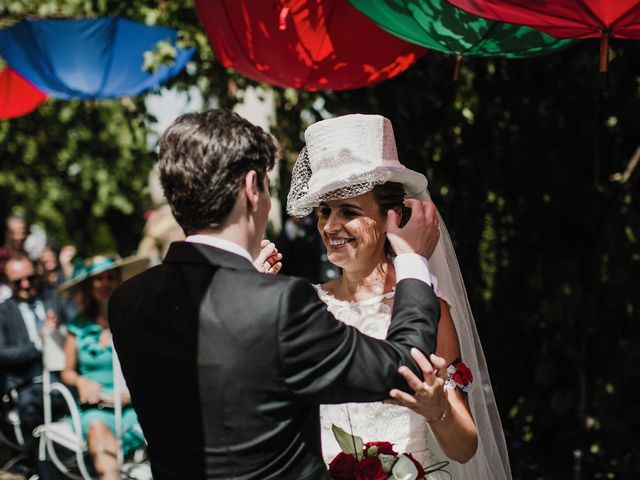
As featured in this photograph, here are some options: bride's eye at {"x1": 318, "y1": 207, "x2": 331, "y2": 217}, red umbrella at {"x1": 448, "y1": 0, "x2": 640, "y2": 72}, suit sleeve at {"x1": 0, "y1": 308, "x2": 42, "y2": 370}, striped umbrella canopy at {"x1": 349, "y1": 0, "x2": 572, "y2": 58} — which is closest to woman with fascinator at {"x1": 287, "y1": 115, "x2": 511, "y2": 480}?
bride's eye at {"x1": 318, "y1": 207, "x2": 331, "y2": 217}

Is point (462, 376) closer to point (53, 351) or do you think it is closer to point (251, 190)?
point (251, 190)

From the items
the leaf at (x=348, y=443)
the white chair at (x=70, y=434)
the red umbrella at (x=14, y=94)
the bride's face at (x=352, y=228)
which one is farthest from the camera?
the red umbrella at (x=14, y=94)

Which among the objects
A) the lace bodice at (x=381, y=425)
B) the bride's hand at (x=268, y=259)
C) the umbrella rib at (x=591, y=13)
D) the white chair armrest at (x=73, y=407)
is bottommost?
the white chair armrest at (x=73, y=407)

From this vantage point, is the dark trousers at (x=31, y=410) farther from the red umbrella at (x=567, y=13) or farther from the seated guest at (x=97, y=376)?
the red umbrella at (x=567, y=13)

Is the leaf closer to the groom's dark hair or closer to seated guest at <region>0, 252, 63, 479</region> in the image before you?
the groom's dark hair

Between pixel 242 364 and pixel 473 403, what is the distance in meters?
1.33

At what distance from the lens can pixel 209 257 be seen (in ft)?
6.13

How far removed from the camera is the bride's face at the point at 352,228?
2820 millimetres

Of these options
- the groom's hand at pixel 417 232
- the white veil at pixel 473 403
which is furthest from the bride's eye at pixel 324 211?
the groom's hand at pixel 417 232

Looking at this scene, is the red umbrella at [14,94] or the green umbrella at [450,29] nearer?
the green umbrella at [450,29]

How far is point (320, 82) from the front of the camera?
14.0 ft

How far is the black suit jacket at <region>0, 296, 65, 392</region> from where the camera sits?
6082mm

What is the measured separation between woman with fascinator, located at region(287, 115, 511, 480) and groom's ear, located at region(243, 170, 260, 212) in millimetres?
791

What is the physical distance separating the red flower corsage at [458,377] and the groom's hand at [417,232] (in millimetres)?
497
